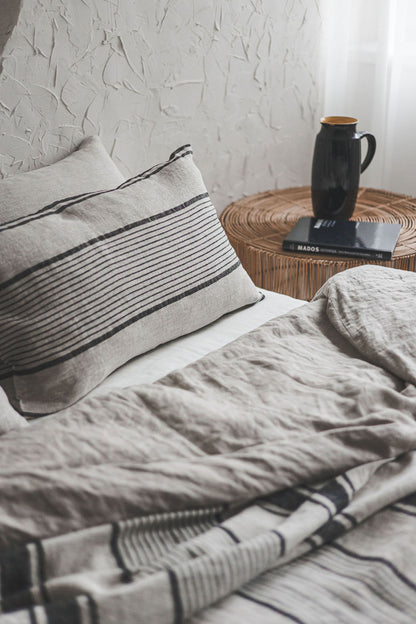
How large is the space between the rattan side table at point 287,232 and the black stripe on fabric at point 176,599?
1049 millimetres

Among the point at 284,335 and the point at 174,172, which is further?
the point at 174,172

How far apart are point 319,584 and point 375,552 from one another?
8cm

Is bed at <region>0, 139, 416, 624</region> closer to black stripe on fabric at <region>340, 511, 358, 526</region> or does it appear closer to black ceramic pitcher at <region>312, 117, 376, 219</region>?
black stripe on fabric at <region>340, 511, 358, 526</region>

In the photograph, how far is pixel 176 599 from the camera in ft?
1.83

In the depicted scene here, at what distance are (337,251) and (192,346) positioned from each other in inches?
21.1

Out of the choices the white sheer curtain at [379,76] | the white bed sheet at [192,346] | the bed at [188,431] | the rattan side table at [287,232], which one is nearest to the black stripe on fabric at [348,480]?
the bed at [188,431]

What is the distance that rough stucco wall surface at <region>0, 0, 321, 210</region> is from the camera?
52.3 inches

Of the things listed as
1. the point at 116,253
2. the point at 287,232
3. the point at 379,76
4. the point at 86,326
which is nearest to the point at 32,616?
the point at 86,326

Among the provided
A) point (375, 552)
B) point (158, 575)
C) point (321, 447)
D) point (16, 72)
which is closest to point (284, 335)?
point (321, 447)

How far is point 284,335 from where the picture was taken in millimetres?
1070

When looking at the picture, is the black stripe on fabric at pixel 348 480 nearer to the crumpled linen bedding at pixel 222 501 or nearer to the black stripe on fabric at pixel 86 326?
the crumpled linen bedding at pixel 222 501

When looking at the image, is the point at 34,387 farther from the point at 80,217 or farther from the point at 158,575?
the point at 158,575

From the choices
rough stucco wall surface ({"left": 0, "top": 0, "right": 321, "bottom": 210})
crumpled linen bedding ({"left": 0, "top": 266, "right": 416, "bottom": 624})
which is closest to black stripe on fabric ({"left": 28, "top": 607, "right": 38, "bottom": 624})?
crumpled linen bedding ({"left": 0, "top": 266, "right": 416, "bottom": 624})

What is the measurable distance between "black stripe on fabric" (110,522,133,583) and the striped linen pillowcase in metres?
0.38
